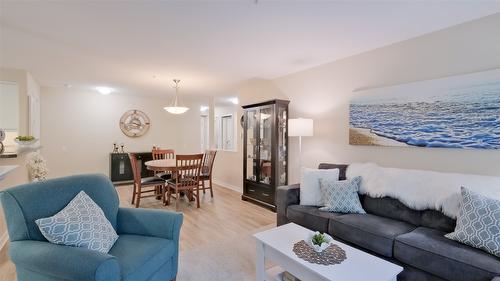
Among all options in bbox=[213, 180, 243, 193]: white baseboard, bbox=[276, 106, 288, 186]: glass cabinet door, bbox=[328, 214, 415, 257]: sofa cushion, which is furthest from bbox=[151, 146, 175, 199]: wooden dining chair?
bbox=[328, 214, 415, 257]: sofa cushion

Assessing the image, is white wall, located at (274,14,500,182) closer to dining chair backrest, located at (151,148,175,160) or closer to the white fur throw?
the white fur throw

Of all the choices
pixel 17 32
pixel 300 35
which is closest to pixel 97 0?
pixel 17 32

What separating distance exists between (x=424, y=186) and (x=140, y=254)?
246 cm

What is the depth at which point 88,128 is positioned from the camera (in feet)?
19.1

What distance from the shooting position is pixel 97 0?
1.95 metres

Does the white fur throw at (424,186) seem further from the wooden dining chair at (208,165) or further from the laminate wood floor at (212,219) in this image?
the wooden dining chair at (208,165)

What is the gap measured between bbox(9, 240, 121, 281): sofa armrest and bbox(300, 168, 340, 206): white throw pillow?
203cm

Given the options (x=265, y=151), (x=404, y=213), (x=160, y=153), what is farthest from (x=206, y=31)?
(x=160, y=153)

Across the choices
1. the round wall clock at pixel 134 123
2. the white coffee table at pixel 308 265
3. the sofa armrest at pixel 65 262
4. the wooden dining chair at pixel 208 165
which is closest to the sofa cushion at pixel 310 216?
the white coffee table at pixel 308 265

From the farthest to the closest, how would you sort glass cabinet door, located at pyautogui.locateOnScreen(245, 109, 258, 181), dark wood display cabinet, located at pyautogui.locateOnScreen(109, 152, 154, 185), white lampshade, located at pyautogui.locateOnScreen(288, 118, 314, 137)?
dark wood display cabinet, located at pyautogui.locateOnScreen(109, 152, 154, 185) < glass cabinet door, located at pyautogui.locateOnScreen(245, 109, 258, 181) < white lampshade, located at pyautogui.locateOnScreen(288, 118, 314, 137)

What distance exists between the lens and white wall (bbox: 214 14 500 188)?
7.39 feet

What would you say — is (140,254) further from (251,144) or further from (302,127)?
(251,144)

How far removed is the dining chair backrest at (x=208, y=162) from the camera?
15.2 feet

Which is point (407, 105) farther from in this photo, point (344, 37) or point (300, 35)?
point (300, 35)
